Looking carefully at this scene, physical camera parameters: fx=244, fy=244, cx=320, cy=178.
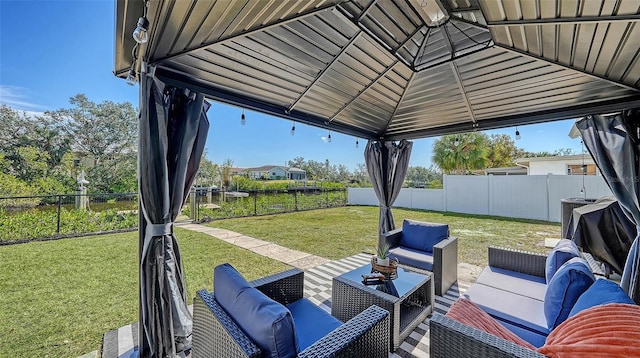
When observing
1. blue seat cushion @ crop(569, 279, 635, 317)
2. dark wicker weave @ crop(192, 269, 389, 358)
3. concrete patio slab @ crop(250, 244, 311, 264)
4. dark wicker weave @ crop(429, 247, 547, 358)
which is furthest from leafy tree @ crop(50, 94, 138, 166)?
blue seat cushion @ crop(569, 279, 635, 317)

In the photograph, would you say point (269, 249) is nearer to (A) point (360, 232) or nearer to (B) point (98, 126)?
(A) point (360, 232)

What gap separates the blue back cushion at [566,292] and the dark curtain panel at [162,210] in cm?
276

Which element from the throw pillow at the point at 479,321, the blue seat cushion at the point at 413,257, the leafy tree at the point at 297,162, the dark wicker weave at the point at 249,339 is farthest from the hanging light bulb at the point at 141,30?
the leafy tree at the point at 297,162

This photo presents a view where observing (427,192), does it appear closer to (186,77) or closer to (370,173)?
(370,173)

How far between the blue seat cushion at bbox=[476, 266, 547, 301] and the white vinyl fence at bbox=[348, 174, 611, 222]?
6277 millimetres

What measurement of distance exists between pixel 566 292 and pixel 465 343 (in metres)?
0.91

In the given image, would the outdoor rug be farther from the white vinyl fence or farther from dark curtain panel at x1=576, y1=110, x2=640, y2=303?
the white vinyl fence

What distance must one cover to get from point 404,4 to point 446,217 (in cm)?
852

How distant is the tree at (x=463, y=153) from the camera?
1176 centimetres

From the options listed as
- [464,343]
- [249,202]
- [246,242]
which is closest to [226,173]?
[249,202]

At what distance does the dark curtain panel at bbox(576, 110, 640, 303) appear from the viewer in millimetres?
2396

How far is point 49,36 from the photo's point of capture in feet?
17.0

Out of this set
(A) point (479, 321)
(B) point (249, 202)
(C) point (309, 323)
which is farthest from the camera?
(B) point (249, 202)

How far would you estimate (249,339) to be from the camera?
3.96 feet
